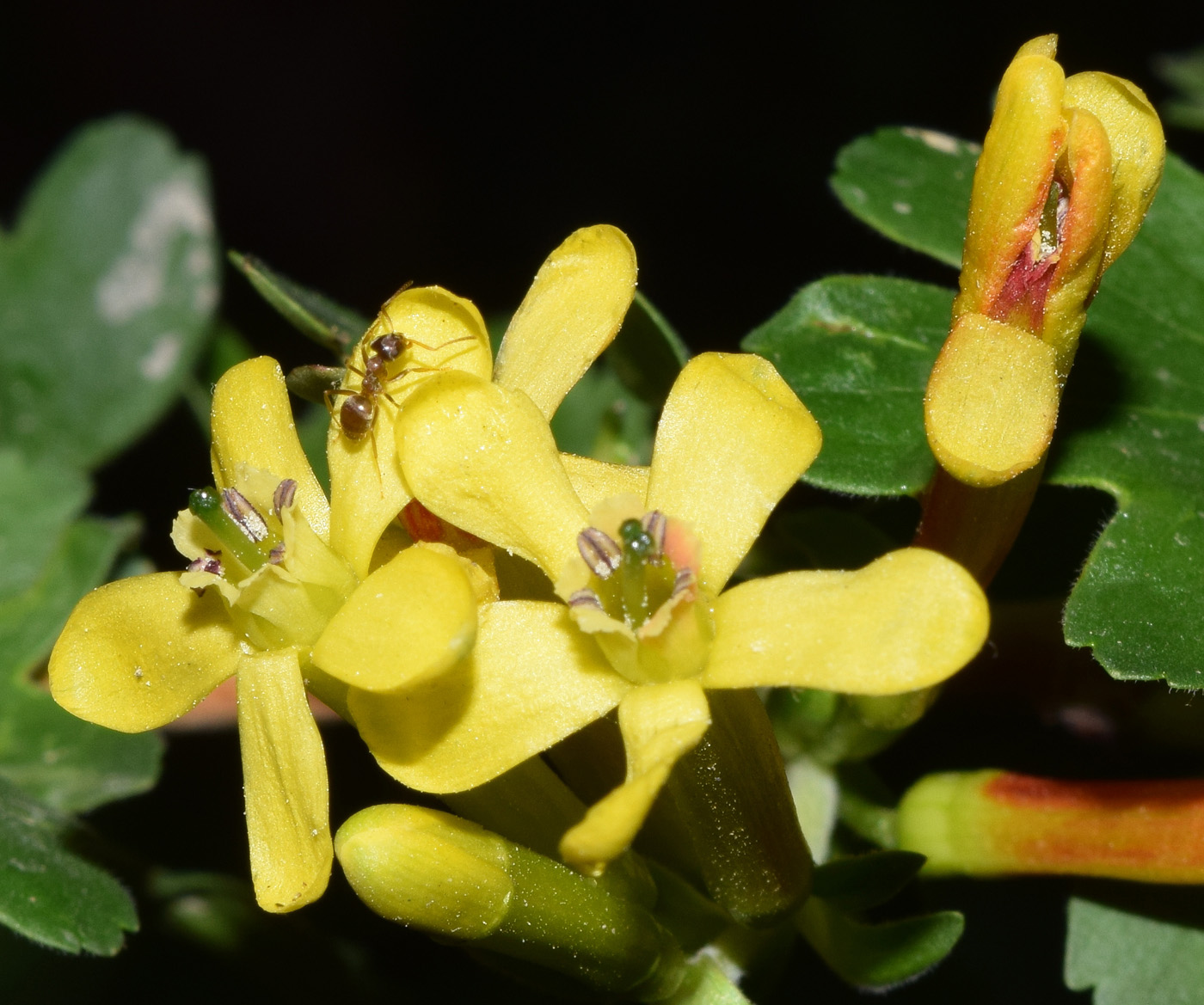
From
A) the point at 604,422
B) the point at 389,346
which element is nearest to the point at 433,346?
the point at 389,346

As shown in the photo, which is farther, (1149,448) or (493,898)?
(1149,448)

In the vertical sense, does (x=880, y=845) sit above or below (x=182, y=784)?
above

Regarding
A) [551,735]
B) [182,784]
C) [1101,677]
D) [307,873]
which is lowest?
[182,784]

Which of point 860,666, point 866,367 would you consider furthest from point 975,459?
point 866,367

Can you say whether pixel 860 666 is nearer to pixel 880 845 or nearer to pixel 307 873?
pixel 307 873

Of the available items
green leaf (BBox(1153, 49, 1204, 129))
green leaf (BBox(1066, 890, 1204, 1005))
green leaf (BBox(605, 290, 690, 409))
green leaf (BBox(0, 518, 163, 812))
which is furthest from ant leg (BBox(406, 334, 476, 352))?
green leaf (BBox(1153, 49, 1204, 129))

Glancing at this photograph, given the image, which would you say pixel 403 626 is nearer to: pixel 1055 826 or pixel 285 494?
pixel 285 494
